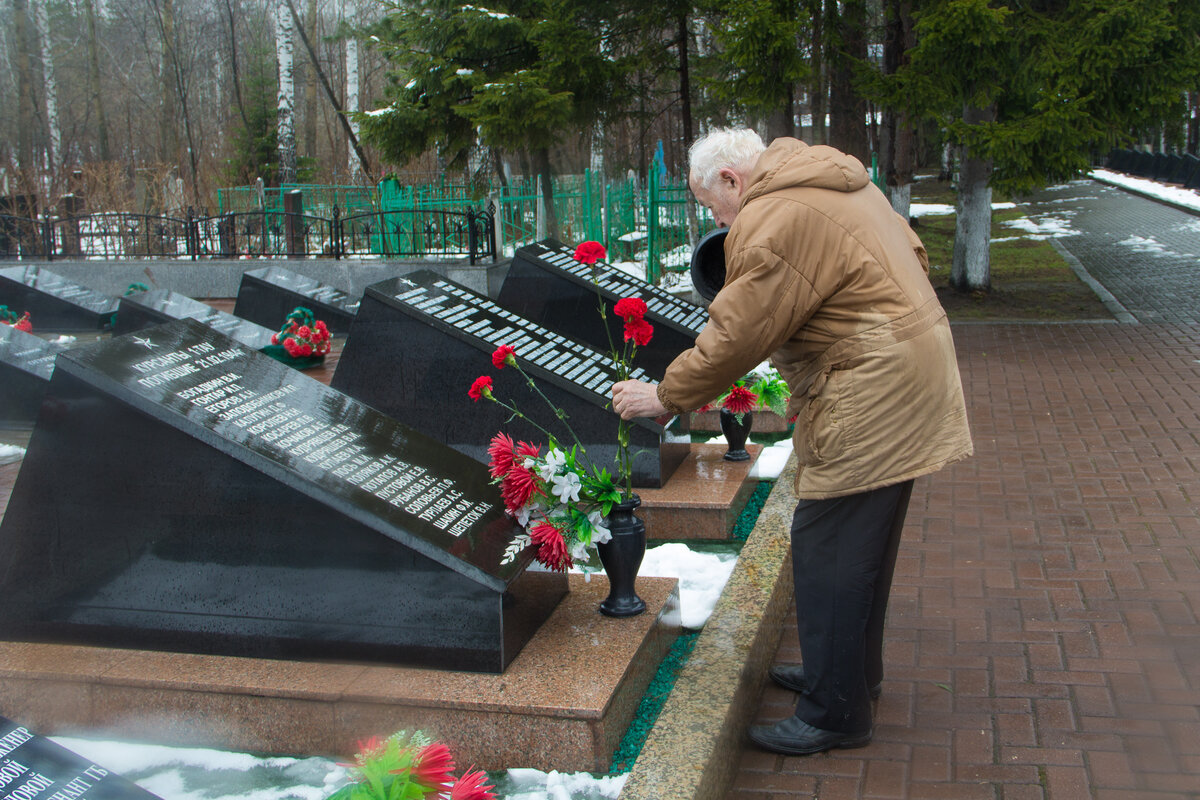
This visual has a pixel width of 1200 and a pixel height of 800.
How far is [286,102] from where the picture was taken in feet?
64.6

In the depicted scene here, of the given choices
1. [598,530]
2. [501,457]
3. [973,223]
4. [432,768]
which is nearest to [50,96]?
[973,223]

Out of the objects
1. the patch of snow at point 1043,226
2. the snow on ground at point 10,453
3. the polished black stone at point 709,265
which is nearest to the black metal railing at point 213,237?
the snow on ground at point 10,453

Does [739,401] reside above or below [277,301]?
below

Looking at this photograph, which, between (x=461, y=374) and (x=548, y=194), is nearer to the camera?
(x=461, y=374)

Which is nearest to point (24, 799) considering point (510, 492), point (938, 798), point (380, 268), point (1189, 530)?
point (510, 492)

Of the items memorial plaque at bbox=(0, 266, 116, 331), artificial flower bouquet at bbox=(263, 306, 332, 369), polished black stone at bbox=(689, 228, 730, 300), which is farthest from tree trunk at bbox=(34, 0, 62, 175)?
polished black stone at bbox=(689, 228, 730, 300)

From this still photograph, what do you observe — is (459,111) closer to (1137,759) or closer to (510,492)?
(510,492)

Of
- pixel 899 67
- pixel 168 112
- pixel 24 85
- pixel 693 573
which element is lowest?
pixel 693 573

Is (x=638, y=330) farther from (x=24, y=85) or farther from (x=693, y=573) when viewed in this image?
(x=24, y=85)

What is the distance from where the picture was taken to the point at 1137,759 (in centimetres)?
295

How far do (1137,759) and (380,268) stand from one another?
10.7 metres

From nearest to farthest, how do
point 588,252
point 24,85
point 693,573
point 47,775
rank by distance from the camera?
1. point 47,775
2. point 588,252
3. point 693,573
4. point 24,85

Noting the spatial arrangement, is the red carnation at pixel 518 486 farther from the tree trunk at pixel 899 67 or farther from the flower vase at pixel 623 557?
the tree trunk at pixel 899 67

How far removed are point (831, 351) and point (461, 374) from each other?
289cm
